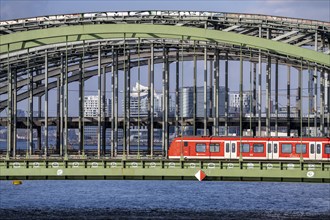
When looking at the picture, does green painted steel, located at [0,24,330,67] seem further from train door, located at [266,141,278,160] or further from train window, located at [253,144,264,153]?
train window, located at [253,144,264,153]

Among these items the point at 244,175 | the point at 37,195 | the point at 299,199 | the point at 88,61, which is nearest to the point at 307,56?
the point at 244,175

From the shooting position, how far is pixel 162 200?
117438 mm

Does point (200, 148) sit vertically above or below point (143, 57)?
below

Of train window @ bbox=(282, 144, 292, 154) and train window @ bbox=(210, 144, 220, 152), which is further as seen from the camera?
train window @ bbox=(210, 144, 220, 152)

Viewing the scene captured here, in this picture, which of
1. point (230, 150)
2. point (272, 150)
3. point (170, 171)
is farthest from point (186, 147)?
point (170, 171)

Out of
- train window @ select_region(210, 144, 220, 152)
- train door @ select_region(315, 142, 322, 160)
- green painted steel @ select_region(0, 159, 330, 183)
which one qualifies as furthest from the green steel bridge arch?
train door @ select_region(315, 142, 322, 160)

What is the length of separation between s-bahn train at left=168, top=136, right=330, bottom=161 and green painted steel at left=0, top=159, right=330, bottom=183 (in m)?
22.1

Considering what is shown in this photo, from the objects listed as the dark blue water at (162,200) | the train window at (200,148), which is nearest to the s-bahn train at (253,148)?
the train window at (200,148)

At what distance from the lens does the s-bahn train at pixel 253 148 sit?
101438 millimetres

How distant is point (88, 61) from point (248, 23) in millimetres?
26511

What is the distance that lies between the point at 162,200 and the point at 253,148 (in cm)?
1762

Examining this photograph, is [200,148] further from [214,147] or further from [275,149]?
[275,149]

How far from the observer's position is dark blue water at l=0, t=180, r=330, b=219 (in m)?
95.1

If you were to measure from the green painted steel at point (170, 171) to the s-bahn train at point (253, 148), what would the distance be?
72.4 ft
